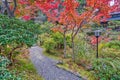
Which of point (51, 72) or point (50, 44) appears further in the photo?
point (50, 44)

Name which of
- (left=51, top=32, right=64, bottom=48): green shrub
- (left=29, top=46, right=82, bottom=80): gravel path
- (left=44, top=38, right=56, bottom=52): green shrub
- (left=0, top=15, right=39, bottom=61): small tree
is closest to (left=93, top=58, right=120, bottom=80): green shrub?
(left=29, top=46, right=82, bottom=80): gravel path

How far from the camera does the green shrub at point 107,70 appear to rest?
6.60 metres

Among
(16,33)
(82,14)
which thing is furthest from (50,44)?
(16,33)

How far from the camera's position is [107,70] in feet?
21.9

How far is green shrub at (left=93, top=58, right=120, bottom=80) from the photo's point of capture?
21.7 ft

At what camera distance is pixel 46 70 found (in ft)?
29.0

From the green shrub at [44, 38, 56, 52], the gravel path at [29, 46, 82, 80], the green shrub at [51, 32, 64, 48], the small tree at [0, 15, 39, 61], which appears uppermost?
the small tree at [0, 15, 39, 61]

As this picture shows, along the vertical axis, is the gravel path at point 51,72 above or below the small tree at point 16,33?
below

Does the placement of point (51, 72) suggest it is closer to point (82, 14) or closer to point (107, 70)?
point (107, 70)

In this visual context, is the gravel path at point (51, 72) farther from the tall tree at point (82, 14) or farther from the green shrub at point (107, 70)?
the tall tree at point (82, 14)

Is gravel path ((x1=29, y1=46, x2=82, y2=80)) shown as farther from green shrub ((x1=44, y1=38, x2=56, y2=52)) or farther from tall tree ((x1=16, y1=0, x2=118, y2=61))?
green shrub ((x1=44, y1=38, x2=56, y2=52))

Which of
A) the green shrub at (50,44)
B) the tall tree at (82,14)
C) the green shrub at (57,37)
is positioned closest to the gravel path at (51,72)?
the tall tree at (82,14)

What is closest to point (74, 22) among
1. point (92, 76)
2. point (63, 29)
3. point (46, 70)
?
point (63, 29)

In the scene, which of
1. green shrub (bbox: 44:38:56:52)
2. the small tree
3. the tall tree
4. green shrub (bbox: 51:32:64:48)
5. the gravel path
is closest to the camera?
the small tree
